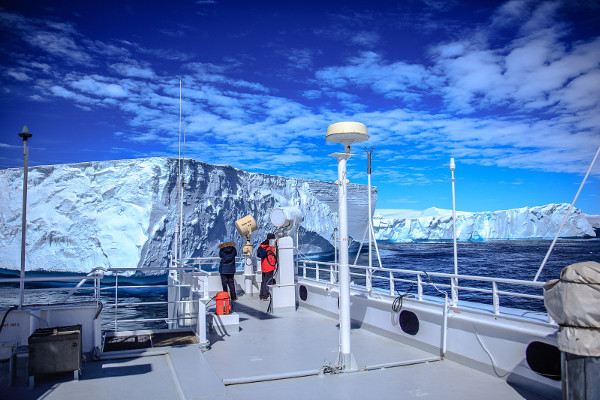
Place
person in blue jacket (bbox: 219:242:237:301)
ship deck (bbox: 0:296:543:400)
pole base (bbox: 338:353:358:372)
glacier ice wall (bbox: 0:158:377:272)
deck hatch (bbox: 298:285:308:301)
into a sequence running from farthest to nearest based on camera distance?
glacier ice wall (bbox: 0:158:377:272) < deck hatch (bbox: 298:285:308:301) < person in blue jacket (bbox: 219:242:237:301) < pole base (bbox: 338:353:358:372) < ship deck (bbox: 0:296:543:400)

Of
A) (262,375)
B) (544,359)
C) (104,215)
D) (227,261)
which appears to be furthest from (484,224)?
(262,375)

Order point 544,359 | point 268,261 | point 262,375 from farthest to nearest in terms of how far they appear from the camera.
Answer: point 268,261 < point 262,375 < point 544,359

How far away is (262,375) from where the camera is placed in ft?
14.7

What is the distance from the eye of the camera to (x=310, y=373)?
4.51 m

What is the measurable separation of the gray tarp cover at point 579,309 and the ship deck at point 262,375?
1.13 meters

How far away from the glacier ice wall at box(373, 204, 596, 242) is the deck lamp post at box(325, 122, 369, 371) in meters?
60.7

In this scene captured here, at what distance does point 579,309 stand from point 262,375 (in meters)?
3.07

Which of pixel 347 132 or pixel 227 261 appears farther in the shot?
pixel 227 261

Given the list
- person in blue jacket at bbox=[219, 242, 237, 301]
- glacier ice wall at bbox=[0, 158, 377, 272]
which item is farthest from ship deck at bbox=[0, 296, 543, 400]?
glacier ice wall at bbox=[0, 158, 377, 272]

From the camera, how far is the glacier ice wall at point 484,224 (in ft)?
213

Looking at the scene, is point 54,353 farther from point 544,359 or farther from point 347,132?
point 544,359

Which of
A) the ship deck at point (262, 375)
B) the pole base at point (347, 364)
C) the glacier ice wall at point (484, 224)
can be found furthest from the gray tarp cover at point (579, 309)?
the glacier ice wall at point (484, 224)

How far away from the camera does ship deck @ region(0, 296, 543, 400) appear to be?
3928 millimetres

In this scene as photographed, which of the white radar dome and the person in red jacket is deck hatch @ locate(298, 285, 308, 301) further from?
the white radar dome
